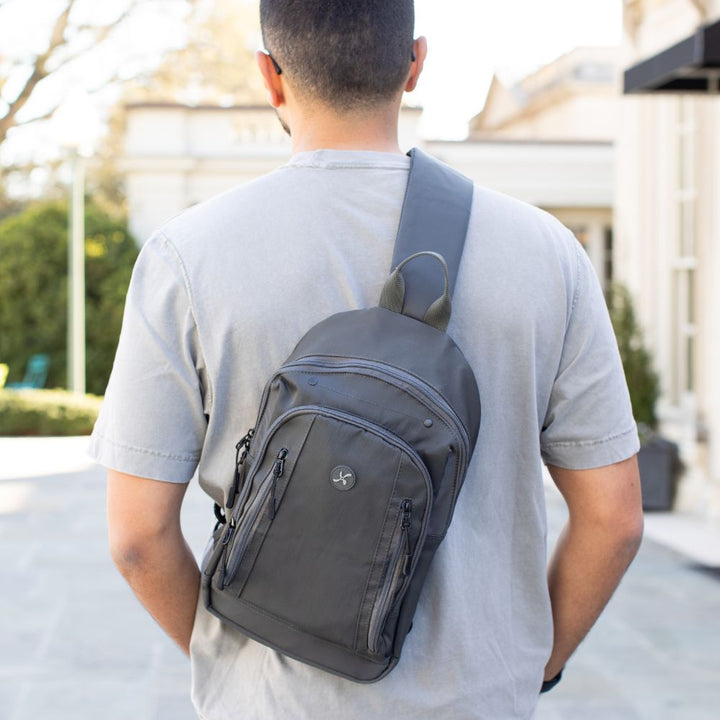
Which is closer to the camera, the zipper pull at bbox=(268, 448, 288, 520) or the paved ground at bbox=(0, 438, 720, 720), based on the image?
the zipper pull at bbox=(268, 448, 288, 520)

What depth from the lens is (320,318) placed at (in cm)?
154

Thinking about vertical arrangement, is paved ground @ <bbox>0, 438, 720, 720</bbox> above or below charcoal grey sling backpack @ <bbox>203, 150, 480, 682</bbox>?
below

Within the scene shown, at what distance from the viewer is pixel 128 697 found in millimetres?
4309

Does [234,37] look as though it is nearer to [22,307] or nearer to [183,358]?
[22,307]

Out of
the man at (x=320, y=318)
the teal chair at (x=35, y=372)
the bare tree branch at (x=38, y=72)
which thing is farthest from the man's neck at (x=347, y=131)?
the bare tree branch at (x=38, y=72)

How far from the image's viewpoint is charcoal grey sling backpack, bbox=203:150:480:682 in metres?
1.41

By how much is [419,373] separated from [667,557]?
5.60m

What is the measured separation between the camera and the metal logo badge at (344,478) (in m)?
1.41

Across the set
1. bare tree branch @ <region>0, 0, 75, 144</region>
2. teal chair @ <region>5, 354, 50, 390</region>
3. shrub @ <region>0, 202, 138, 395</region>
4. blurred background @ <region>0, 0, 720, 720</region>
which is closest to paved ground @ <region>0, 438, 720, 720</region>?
blurred background @ <region>0, 0, 720, 720</region>

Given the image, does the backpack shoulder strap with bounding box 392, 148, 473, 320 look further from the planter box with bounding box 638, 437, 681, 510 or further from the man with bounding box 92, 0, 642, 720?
the planter box with bounding box 638, 437, 681, 510

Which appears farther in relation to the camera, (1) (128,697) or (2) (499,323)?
(1) (128,697)

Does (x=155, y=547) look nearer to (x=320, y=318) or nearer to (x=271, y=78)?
(x=320, y=318)

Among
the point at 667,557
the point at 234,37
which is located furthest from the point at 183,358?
the point at 234,37

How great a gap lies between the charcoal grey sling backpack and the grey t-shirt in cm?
7
